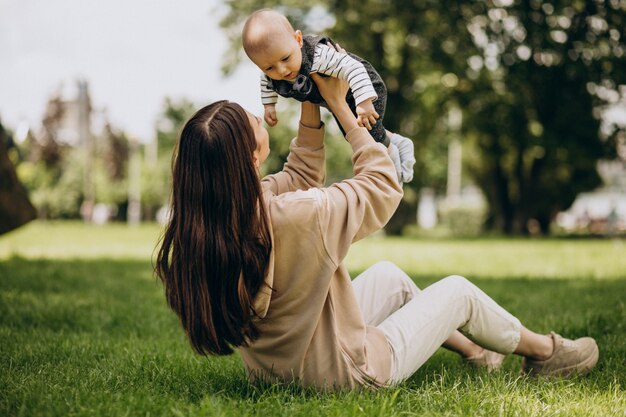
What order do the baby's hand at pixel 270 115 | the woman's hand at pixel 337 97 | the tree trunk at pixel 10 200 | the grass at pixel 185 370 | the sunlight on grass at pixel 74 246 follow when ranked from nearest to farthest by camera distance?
the grass at pixel 185 370 < the woman's hand at pixel 337 97 < the baby's hand at pixel 270 115 < the tree trunk at pixel 10 200 < the sunlight on grass at pixel 74 246

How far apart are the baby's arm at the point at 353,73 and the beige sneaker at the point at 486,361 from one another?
1.42 m

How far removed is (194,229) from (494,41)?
62.9 ft

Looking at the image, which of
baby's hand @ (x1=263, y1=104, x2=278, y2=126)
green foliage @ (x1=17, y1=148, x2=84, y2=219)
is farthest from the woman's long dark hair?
green foliage @ (x1=17, y1=148, x2=84, y2=219)

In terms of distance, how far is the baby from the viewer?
2900 millimetres

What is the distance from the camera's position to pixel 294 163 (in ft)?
9.79

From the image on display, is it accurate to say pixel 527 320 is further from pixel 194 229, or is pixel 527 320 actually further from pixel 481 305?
pixel 194 229

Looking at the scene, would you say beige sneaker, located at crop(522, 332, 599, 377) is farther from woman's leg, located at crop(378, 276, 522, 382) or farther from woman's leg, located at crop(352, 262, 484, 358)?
woman's leg, located at crop(352, 262, 484, 358)

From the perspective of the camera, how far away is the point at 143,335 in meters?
4.61

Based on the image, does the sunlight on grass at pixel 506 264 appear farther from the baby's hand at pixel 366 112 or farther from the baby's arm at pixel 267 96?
the baby's hand at pixel 366 112

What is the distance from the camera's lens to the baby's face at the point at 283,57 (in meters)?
2.97

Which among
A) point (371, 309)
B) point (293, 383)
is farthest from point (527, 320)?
point (293, 383)

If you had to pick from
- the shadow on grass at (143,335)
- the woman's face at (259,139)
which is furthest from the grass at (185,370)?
the woman's face at (259,139)

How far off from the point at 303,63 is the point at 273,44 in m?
0.17

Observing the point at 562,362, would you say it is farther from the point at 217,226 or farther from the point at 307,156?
the point at 217,226
